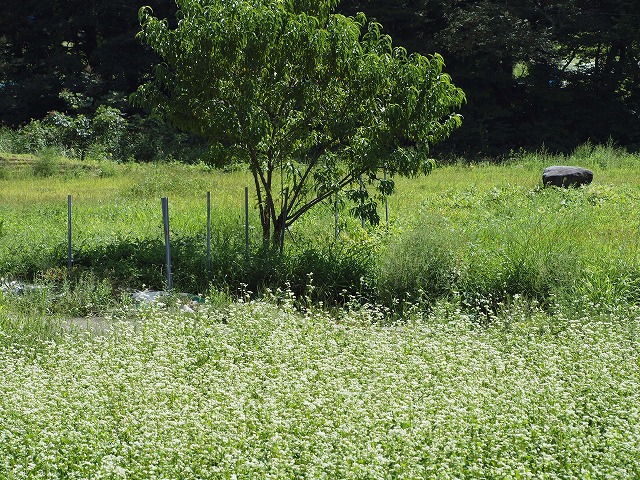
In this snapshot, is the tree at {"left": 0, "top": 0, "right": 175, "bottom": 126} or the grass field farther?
the tree at {"left": 0, "top": 0, "right": 175, "bottom": 126}

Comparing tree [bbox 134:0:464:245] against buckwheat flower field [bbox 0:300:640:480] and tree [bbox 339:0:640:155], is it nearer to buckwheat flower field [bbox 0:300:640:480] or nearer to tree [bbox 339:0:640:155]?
buckwheat flower field [bbox 0:300:640:480]

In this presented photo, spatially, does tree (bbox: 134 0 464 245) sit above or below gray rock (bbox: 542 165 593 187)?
above

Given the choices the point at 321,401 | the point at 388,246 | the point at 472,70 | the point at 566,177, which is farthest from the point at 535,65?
the point at 321,401

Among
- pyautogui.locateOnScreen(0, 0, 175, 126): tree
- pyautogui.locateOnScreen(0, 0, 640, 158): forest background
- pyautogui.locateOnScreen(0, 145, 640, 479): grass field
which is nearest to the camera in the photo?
pyautogui.locateOnScreen(0, 145, 640, 479): grass field

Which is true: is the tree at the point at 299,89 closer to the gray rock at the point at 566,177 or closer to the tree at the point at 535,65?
the gray rock at the point at 566,177

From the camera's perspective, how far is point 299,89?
12742 mm

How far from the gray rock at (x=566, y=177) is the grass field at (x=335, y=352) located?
345cm

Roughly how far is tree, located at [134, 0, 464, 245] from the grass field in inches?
53.1

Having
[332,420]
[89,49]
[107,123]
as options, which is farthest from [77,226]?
[89,49]

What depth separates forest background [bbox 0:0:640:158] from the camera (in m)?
31.4

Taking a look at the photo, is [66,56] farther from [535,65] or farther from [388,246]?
[388,246]

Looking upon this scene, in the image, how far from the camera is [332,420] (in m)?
6.39

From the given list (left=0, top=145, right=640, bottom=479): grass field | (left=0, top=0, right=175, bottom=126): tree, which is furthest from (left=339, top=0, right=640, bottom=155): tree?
(left=0, top=145, right=640, bottom=479): grass field

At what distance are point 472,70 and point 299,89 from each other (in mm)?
21627
